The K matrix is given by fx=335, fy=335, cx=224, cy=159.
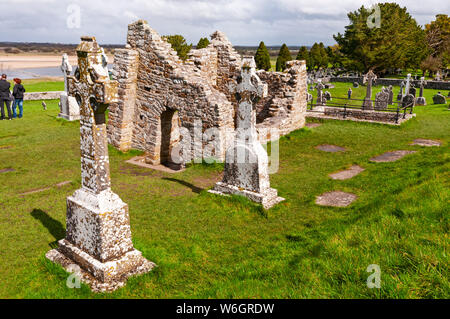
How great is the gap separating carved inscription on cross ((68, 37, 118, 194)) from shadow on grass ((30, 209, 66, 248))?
1.79 m

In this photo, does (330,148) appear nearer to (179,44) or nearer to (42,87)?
(42,87)

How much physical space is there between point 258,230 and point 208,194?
1961 millimetres

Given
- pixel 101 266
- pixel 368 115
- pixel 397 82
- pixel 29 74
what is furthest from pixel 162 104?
pixel 29 74

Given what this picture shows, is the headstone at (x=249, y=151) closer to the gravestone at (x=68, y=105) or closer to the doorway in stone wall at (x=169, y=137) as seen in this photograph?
the doorway in stone wall at (x=169, y=137)

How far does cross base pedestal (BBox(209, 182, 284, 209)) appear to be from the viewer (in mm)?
7429

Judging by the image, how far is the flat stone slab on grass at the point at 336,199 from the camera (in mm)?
7715

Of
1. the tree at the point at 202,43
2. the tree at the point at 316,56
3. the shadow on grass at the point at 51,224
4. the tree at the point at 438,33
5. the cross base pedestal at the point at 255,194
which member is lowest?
the shadow on grass at the point at 51,224

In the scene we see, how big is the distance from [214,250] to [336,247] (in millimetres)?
2096

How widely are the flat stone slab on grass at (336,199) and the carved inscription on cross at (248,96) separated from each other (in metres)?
2.23

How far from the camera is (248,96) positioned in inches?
296

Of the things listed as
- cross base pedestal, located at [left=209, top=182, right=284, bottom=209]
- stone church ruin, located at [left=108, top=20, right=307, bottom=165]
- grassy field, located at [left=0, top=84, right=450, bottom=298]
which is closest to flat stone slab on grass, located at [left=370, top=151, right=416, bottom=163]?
grassy field, located at [left=0, top=84, right=450, bottom=298]

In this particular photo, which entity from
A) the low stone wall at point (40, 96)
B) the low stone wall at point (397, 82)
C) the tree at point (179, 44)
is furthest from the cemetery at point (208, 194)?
the tree at point (179, 44)
